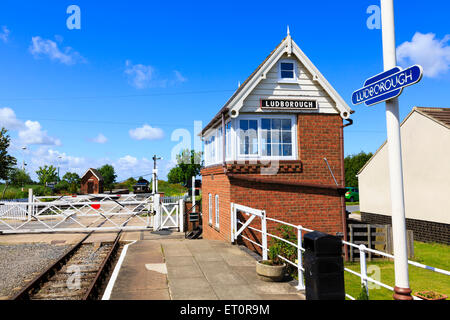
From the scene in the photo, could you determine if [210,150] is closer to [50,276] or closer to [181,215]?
[181,215]

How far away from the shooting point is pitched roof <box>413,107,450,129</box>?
1493 cm

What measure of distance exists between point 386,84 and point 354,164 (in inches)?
1480

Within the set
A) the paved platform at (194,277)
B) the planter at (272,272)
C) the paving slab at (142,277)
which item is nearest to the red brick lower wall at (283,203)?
the paved platform at (194,277)

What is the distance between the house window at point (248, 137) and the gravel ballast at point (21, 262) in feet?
25.6

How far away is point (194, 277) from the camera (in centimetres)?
717

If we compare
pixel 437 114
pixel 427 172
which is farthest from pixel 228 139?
pixel 437 114

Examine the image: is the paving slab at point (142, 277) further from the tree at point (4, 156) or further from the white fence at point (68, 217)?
the tree at point (4, 156)

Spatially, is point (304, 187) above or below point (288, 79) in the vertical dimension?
below

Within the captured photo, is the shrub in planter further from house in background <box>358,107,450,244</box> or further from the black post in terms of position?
house in background <box>358,107,450,244</box>

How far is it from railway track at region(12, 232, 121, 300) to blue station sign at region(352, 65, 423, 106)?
6798 mm

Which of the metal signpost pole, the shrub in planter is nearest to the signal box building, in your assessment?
the shrub in planter

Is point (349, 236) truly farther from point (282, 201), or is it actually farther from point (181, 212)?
point (181, 212)
